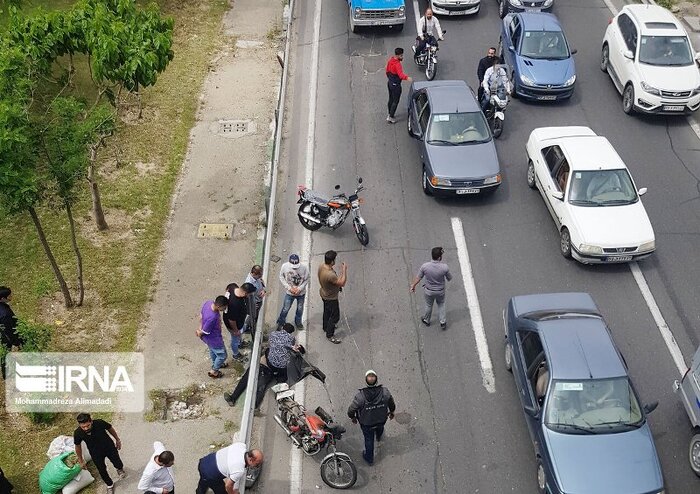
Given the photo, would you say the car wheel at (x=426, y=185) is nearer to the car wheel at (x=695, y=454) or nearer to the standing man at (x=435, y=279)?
the standing man at (x=435, y=279)

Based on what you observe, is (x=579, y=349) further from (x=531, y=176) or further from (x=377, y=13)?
Result: (x=377, y=13)

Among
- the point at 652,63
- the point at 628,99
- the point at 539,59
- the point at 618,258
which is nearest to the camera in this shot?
the point at 618,258

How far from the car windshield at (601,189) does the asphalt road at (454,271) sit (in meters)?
1.09

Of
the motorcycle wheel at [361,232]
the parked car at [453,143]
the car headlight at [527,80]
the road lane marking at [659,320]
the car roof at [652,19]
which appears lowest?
the road lane marking at [659,320]

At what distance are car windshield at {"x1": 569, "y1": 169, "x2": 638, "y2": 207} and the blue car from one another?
480cm

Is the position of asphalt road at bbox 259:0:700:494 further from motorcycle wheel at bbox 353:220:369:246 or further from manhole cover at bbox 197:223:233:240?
manhole cover at bbox 197:223:233:240

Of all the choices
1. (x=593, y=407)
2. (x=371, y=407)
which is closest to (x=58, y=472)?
(x=371, y=407)

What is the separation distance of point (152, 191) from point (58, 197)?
130 inches

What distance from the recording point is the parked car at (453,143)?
17.2 meters

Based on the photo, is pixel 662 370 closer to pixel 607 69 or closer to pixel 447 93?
pixel 447 93

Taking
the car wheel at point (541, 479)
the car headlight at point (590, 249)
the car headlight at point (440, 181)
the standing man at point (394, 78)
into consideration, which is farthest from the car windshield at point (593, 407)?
the standing man at point (394, 78)

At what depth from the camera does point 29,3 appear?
21109 mm

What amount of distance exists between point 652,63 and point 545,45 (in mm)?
2646

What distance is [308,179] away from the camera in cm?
1855
